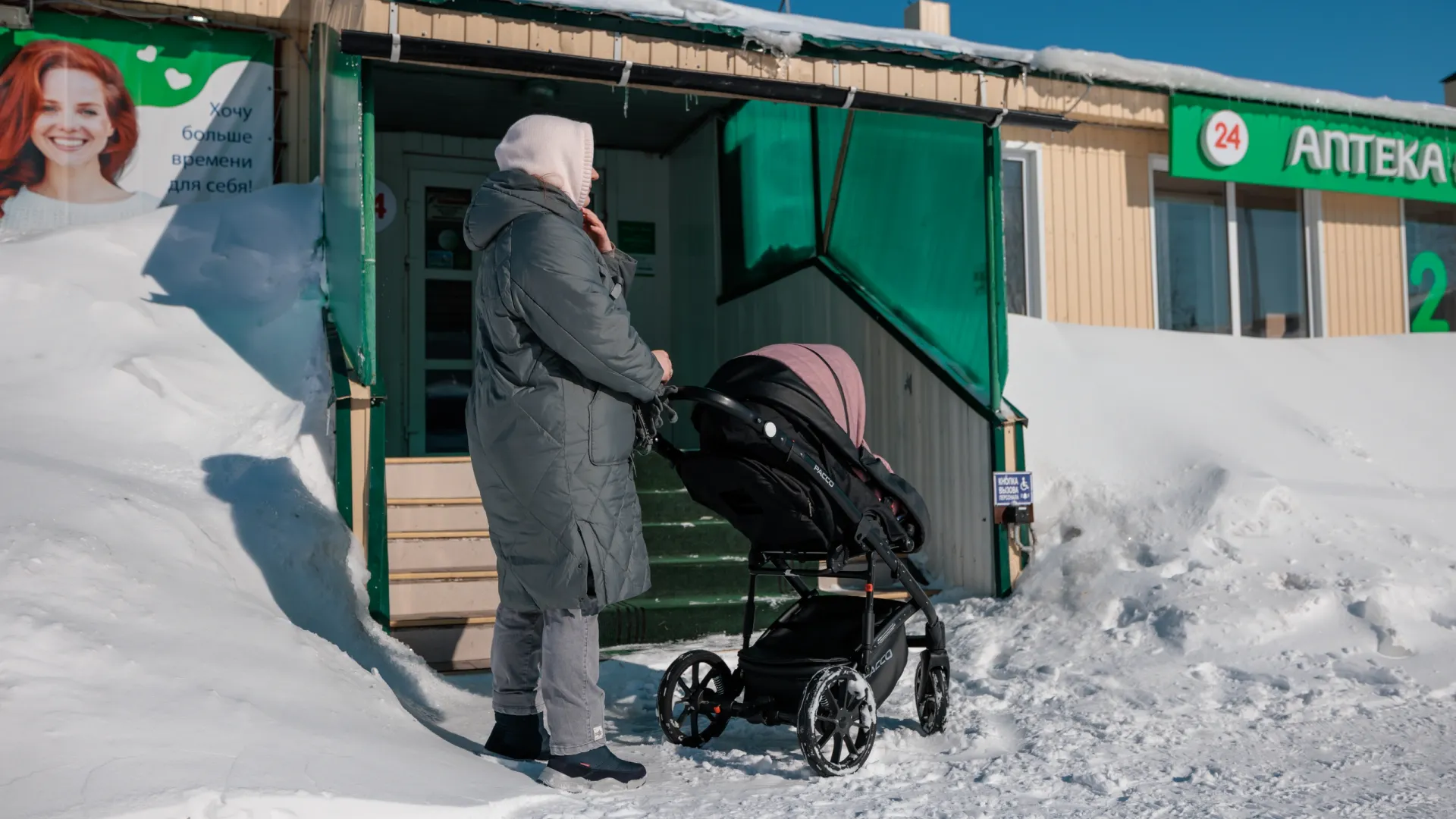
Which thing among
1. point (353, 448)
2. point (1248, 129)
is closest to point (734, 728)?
point (353, 448)

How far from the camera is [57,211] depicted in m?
7.61

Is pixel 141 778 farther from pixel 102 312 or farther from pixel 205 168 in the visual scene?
pixel 205 168

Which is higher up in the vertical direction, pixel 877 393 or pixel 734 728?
pixel 877 393

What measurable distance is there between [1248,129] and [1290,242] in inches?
62.3

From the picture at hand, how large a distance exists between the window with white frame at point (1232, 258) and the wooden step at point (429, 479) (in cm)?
→ 735

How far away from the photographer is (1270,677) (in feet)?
13.9

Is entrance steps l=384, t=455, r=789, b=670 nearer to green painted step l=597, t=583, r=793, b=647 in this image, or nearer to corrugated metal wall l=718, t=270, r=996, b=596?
green painted step l=597, t=583, r=793, b=647

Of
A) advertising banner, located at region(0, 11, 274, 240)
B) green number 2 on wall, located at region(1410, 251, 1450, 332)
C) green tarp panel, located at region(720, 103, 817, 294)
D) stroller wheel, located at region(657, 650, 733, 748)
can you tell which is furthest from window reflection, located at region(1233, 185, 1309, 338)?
advertising banner, located at region(0, 11, 274, 240)

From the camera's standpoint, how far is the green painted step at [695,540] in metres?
5.67

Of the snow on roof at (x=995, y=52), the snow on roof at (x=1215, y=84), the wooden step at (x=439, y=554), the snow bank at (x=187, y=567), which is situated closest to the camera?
the snow bank at (x=187, y=567)

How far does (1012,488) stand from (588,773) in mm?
3506

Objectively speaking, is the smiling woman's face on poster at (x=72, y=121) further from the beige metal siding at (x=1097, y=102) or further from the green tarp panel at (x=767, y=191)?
the beige metal siding at (x=1097, y=102)

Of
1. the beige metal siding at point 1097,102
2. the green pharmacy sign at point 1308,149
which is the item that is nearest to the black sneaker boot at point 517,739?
the beige metal siding at point 1097,102

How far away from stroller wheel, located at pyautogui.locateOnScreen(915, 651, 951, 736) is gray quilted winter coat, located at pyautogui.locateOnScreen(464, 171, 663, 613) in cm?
118
